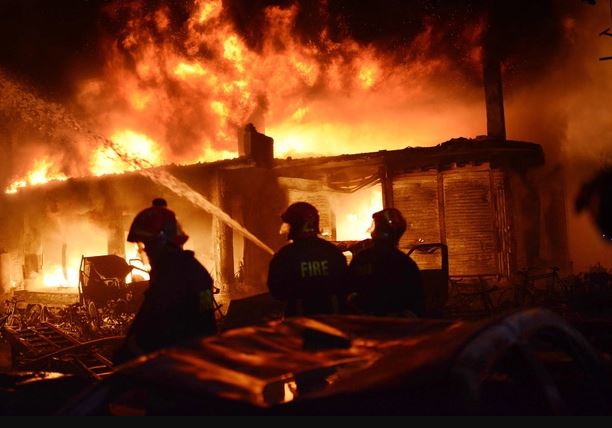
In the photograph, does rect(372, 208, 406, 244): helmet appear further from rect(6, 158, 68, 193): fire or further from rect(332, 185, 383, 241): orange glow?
rect(6, 158, 68, 193): fire

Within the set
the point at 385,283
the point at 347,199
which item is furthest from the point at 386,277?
the point at 347,199

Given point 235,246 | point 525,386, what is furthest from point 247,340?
point 235,246

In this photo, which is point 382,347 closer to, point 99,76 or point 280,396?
point 280,396

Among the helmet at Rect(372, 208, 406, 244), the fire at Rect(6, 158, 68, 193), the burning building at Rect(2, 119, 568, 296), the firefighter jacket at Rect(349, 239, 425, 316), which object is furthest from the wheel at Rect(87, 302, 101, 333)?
the fire at Rect(6, 158, 68, 193)

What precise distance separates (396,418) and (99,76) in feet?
117

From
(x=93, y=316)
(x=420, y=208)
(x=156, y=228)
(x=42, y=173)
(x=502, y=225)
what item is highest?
(x=42, y=173)

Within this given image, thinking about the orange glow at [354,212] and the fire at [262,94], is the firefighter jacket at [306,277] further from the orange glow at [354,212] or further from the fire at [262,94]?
the fire at [262,94]

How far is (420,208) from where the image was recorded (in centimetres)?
1473

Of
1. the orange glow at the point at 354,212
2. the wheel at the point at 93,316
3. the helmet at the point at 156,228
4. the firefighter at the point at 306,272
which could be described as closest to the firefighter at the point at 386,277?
the firefighter at the point at 306,272

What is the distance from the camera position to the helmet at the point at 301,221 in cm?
496

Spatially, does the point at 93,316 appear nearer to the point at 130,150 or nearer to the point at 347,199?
the point at 347,199

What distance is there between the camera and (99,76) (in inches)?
1312

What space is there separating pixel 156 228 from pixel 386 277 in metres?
2.21

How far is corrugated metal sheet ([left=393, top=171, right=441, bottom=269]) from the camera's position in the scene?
1455cm
